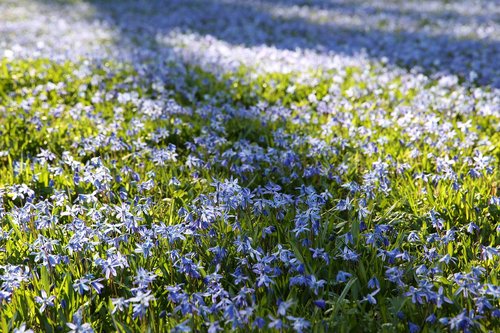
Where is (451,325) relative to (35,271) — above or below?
above

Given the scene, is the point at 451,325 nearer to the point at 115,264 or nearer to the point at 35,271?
the point at 115,264

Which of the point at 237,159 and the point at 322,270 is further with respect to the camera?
the point at 237,159

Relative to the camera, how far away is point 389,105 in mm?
7152

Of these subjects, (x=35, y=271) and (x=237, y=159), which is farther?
(x=237, y=159)

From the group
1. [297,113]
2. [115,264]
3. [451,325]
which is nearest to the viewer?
[451,325]

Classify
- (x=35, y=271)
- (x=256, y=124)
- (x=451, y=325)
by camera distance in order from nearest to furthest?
(x=451, y=325) < (x=35, y=271) < (x=256, y=124)

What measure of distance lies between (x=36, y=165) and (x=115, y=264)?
2.40 metres

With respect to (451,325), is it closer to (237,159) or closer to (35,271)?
(35,271)

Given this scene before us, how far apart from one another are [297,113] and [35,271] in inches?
167

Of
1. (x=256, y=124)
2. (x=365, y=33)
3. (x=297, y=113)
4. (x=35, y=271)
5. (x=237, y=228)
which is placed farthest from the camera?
(x=365, y=33)

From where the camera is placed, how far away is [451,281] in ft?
10.3

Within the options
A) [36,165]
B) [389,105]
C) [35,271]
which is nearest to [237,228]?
[35,271]

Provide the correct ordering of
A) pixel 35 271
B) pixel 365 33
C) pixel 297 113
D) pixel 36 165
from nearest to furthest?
pixel 35 271, pixel 36 165, pixel 297 113, pixel 365 33

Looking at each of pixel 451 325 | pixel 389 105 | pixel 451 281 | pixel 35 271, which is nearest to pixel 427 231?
pixel 451 281
